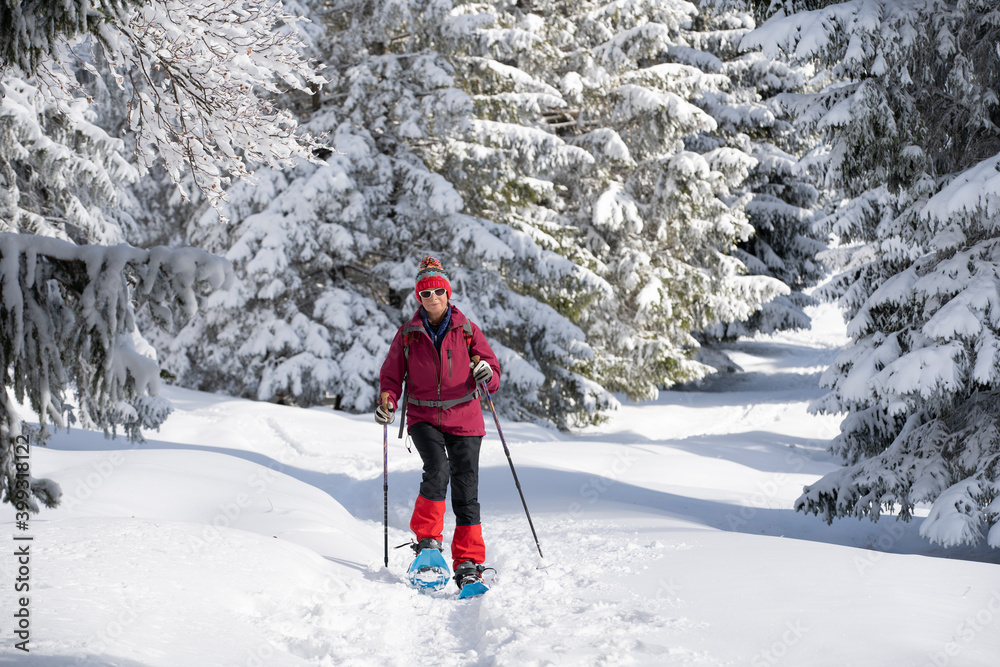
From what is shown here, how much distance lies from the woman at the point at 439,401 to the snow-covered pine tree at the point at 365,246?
8837mm

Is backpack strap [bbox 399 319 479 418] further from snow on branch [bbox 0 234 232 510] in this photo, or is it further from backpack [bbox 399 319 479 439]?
snow on branch [bbox 0 234 232 510]

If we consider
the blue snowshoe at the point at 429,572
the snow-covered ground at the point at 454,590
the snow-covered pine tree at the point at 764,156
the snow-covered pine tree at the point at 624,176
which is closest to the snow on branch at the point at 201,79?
the snow-covered ground at the point at 454,590

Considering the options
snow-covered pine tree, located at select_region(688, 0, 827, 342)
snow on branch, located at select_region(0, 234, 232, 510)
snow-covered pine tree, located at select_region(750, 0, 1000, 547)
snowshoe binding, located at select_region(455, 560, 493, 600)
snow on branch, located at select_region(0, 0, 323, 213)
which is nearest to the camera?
snow on branch, located at select_region(0, 234, 232, 510)

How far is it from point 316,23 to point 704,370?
11.7 metres

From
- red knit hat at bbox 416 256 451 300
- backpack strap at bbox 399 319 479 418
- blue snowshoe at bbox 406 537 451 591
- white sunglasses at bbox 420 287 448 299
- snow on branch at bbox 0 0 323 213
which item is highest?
snow on branch at bbox 0 0 323 213

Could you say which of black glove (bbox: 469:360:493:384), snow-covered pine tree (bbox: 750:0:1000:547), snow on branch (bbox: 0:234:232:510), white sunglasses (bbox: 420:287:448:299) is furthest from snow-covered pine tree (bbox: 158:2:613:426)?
snow on branch (bbox: 0:234:232:510)

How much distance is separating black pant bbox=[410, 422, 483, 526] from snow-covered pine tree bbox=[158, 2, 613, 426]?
8943mm

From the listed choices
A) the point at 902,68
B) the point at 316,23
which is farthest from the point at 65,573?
the point at 316,23

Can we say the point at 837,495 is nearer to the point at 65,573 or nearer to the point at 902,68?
the point at 902,68

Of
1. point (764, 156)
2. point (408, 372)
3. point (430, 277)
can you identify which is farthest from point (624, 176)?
point (408, 372)

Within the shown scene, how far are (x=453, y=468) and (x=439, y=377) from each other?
64 centimetres

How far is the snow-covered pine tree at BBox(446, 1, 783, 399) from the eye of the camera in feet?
50.6

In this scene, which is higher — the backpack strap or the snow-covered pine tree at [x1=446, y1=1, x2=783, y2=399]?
the snow-covered pine tree at [x1=446, y1=1, x2=783, y2=399]

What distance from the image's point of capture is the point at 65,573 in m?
3.47
